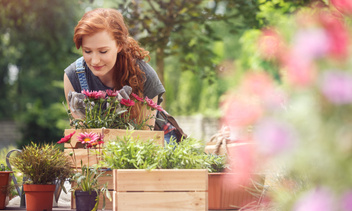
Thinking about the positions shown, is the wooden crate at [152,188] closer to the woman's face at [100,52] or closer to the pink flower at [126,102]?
the pink flower at [126,102]

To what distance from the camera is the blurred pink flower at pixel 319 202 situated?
2.75 ft

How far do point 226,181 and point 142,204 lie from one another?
730 mm

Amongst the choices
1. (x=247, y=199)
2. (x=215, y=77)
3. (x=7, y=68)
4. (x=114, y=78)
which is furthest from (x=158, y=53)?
(x=7, y=68)

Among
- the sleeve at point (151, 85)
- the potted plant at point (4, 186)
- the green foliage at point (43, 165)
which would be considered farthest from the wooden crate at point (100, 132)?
the sleeve at point (151, 85)

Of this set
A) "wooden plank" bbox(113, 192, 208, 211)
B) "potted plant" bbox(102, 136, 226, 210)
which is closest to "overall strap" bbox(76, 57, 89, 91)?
"potted plant" bbox(102, 136, 226, 210)

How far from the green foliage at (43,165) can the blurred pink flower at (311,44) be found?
1788 millimetres

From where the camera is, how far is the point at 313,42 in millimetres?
847

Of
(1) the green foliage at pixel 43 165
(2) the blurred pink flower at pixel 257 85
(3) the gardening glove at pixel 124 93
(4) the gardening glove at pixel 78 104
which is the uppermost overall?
(3) the gardening glove at pixel 124 93

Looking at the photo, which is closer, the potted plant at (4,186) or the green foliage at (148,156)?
the green foliage at (148,156)

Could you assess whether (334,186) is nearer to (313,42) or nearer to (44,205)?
(313,42)

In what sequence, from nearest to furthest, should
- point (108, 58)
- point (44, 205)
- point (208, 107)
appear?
point (44, 205) → point (108, 58) → point (208, 107)

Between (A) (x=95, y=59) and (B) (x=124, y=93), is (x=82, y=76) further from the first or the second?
(B) (x=124, y=93)

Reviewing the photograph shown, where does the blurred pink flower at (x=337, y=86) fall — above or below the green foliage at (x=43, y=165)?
above

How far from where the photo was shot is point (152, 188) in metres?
1.95
